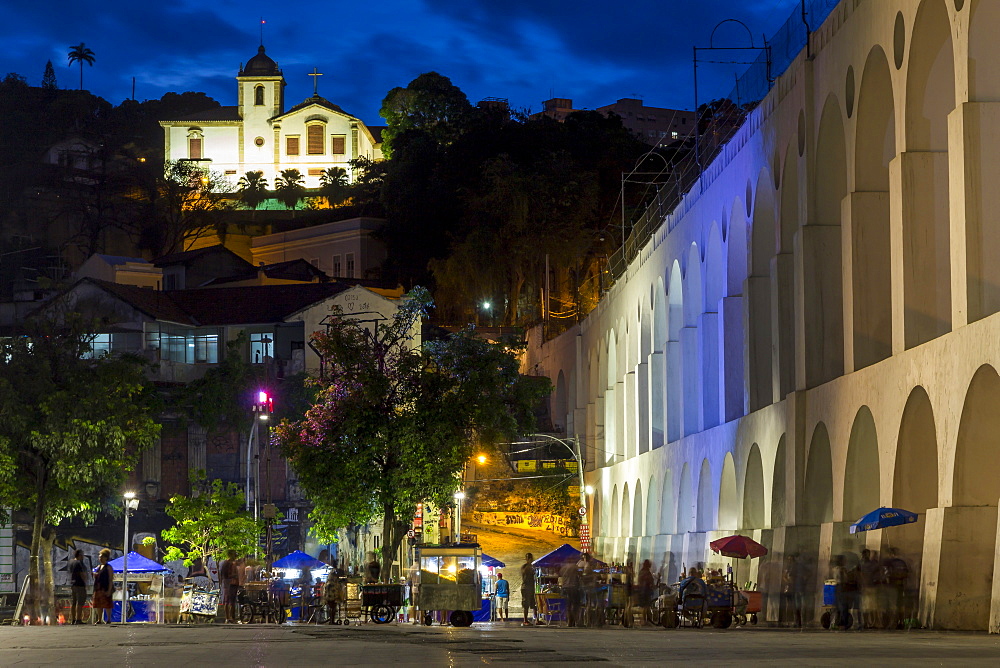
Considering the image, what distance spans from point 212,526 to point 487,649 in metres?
35.6

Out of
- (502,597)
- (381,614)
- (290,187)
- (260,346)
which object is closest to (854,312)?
(381,614)

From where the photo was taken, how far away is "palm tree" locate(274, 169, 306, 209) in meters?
119

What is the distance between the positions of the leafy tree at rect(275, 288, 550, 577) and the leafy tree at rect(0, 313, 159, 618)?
4950 millimetres

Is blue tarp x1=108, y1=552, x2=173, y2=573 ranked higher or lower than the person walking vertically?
higher

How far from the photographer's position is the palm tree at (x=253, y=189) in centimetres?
11904

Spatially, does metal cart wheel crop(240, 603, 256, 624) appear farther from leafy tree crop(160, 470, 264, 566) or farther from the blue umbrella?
leafy tree crop(160, 470, 264, 566)

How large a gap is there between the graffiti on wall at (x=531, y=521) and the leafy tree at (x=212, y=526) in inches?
459

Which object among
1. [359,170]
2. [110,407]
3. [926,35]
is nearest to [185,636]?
[926,35]

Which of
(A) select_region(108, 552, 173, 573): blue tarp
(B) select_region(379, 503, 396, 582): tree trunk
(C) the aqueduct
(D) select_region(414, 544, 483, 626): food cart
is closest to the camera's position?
→ (C) the aqueduct

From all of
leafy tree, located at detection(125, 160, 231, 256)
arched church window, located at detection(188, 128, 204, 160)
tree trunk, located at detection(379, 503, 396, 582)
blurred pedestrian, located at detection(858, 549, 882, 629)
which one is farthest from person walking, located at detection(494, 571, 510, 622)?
arched church window, located at detection(188, 128, 204, 160)

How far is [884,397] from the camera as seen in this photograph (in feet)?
79.5

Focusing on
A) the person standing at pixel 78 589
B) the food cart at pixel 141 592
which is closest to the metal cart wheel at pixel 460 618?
the person standing at pixel 78 589

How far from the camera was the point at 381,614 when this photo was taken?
31109mm

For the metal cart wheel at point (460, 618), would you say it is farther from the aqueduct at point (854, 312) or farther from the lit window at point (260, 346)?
the lit window at point (260, 346)
